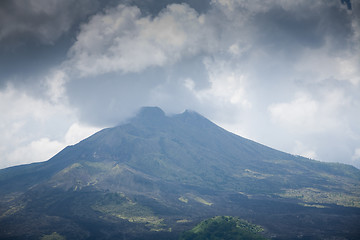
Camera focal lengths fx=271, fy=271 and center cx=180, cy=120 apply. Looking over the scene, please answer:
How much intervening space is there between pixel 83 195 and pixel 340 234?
387 feet

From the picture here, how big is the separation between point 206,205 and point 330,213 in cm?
5658

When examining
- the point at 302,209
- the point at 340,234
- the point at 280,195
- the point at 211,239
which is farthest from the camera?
the point at 280,195

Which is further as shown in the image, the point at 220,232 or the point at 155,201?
the point at 155,201

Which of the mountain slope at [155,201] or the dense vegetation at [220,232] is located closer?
the dense vegetation at [220,232]

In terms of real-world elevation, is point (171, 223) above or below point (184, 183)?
Result: below

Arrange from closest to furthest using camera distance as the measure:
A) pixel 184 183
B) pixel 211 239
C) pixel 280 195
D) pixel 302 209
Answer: pixel 211 239, pixel 302 209, pixel 280 195, pixel 184 183

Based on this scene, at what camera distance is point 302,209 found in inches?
5059

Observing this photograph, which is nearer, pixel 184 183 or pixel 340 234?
pixel 340 234

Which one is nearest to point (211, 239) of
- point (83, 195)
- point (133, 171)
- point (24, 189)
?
point (83, 195)

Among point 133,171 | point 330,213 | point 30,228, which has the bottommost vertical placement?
point 30,228

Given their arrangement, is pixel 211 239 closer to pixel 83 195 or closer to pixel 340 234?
pixel 340 234

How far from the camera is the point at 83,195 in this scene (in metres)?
145

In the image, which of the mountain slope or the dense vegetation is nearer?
the dense vegetation

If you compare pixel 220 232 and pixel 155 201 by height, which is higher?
pixel 155 201
